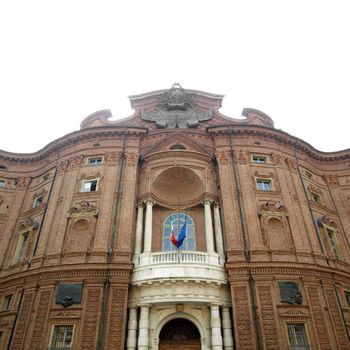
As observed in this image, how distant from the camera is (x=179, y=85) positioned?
33.3 metres

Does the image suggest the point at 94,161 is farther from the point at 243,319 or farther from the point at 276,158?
the point at 243,319

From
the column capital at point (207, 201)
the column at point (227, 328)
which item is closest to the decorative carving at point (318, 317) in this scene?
the column at point (227, 328)

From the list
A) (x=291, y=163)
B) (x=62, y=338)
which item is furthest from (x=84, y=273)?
(x=291, y=163)

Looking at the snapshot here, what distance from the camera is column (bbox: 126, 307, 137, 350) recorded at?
701 inches

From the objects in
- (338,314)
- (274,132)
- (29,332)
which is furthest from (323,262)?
(29,332)

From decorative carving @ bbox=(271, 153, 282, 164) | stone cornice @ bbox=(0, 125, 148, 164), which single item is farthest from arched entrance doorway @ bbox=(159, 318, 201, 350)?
stone cornice @ bbox=(0, 125, 148, 164)

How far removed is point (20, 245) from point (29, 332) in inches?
333


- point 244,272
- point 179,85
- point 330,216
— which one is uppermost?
point 179,85

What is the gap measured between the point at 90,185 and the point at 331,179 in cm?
2226

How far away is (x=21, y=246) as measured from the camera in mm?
24641

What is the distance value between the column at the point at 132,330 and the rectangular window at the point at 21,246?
10.8m

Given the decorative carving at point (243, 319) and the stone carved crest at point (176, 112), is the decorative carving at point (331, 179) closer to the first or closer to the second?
the stone carved crest at point (176, 112)

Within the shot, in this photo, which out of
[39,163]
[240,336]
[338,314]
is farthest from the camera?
[39,163]

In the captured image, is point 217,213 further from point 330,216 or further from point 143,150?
point 330,216
